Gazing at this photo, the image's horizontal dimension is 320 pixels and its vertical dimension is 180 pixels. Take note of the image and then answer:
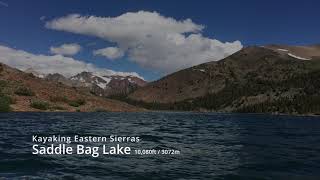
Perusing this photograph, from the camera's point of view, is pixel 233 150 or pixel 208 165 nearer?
pixel 208 165

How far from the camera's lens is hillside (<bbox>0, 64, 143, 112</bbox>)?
89625mm

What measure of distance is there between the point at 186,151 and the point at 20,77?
88.5 m

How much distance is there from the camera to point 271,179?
20.3m

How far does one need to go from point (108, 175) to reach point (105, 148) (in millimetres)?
8869

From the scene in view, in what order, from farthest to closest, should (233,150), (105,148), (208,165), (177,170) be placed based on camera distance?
(233,150) < (105,148) < (208,165) < (177,170)

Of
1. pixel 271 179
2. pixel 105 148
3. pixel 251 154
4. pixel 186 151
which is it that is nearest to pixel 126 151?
pixel 105 148

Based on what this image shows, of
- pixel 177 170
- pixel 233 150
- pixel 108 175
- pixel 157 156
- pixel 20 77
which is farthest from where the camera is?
pixel 20 77

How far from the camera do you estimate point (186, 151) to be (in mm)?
29453

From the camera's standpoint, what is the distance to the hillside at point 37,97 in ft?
294

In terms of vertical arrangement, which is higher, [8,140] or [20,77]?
[20,77]

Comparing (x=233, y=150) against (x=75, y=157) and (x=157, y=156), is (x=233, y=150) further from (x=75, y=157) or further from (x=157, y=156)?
(x=75, y=157)

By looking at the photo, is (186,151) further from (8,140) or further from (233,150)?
(8,140)

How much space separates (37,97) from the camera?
97.0m

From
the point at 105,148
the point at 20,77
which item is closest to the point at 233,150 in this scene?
the point at 105,148
